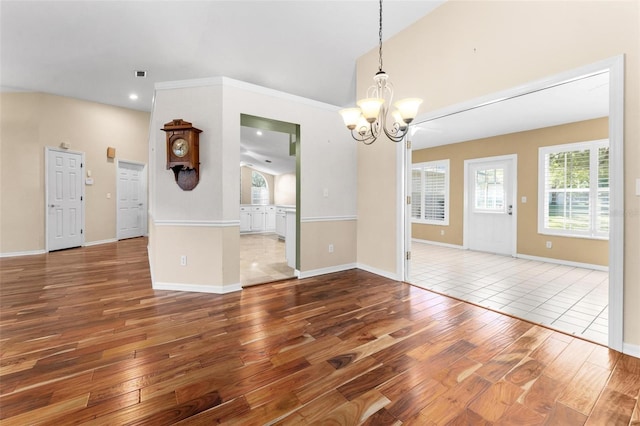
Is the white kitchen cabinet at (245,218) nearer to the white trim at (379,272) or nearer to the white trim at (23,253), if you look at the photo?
the white trim at (23,253)

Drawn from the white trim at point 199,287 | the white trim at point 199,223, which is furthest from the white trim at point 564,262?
the white trim at point 199,223

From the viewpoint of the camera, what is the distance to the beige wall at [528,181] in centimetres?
450

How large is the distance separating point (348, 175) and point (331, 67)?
5.95 feet

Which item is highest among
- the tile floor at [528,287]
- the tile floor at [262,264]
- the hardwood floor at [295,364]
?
the tile floor at [262,264]

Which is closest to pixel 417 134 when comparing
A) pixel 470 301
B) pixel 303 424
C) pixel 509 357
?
pixel 470 301

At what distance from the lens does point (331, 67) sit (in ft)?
14.6

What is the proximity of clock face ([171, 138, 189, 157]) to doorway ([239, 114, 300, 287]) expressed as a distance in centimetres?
76

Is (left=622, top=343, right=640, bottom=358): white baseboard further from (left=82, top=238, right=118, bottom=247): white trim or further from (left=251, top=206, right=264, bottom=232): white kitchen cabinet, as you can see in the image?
(left=251, top=206, right=264, bottom=232): white kitchen cabinet

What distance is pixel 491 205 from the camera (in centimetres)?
587

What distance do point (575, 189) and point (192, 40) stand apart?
21.4ft

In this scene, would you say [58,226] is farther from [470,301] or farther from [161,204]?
[470,301]

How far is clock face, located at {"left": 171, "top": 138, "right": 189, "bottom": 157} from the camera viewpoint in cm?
304

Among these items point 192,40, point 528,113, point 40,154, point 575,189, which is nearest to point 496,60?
point 528,113

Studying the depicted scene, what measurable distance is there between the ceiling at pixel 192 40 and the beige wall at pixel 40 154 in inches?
19.6
